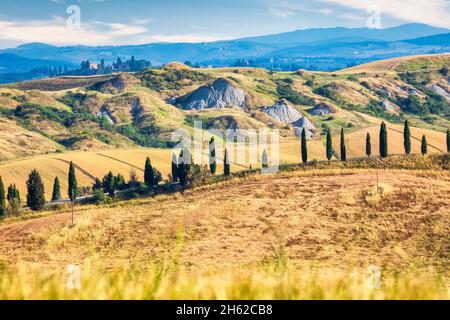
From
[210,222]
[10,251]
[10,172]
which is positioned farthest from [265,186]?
[10,172]

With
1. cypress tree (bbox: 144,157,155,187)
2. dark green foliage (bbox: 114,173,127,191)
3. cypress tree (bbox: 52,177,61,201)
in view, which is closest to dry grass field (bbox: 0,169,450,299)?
cypress tree (bbox: 144,157,155,187)

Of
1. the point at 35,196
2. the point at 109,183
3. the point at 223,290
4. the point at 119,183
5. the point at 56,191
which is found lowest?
the point at 56,191

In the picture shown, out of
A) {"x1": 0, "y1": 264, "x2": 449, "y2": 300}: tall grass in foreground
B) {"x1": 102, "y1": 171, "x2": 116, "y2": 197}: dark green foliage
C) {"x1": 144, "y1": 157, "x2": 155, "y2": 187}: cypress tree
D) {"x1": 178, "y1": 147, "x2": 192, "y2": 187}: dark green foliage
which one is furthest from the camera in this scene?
{"x1": 144, "y1": 157, "x2": 155, "y2": 187}: cypress tree

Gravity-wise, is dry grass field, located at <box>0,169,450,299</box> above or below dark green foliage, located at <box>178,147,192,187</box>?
above

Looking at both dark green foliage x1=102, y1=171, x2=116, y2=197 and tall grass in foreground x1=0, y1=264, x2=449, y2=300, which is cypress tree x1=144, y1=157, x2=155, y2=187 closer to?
dark green foliage x1=102, y1=171, x2=116, y2=197

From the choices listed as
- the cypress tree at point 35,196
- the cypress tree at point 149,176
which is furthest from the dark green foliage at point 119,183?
the cypress tree at point 35,196

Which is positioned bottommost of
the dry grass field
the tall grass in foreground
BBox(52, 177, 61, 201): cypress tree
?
BBox(52, 177, 61, 201): cypress tree

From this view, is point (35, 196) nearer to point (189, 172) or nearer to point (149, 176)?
point (149, 176)

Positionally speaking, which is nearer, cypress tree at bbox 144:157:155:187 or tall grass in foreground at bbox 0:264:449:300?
tall grass in foreground at bbox 0:264:449:300

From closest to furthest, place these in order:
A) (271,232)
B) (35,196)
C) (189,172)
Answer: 1. (271,232)
2. (35,196)
3. (189,172)

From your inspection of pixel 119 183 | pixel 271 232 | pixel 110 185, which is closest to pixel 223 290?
pixel 271 232

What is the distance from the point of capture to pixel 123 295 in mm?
7219

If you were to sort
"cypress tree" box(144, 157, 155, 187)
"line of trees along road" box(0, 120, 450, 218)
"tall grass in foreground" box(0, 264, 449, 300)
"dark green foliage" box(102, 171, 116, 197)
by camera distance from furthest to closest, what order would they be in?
"cypress tree" box(144, 157, 155, 187), "dark green foliage" box(102, 171, 116, 197), "line of trees along road" box(0, 120, 450, 218), "tall grass in foreground" box(0, 264, 449, 300)
